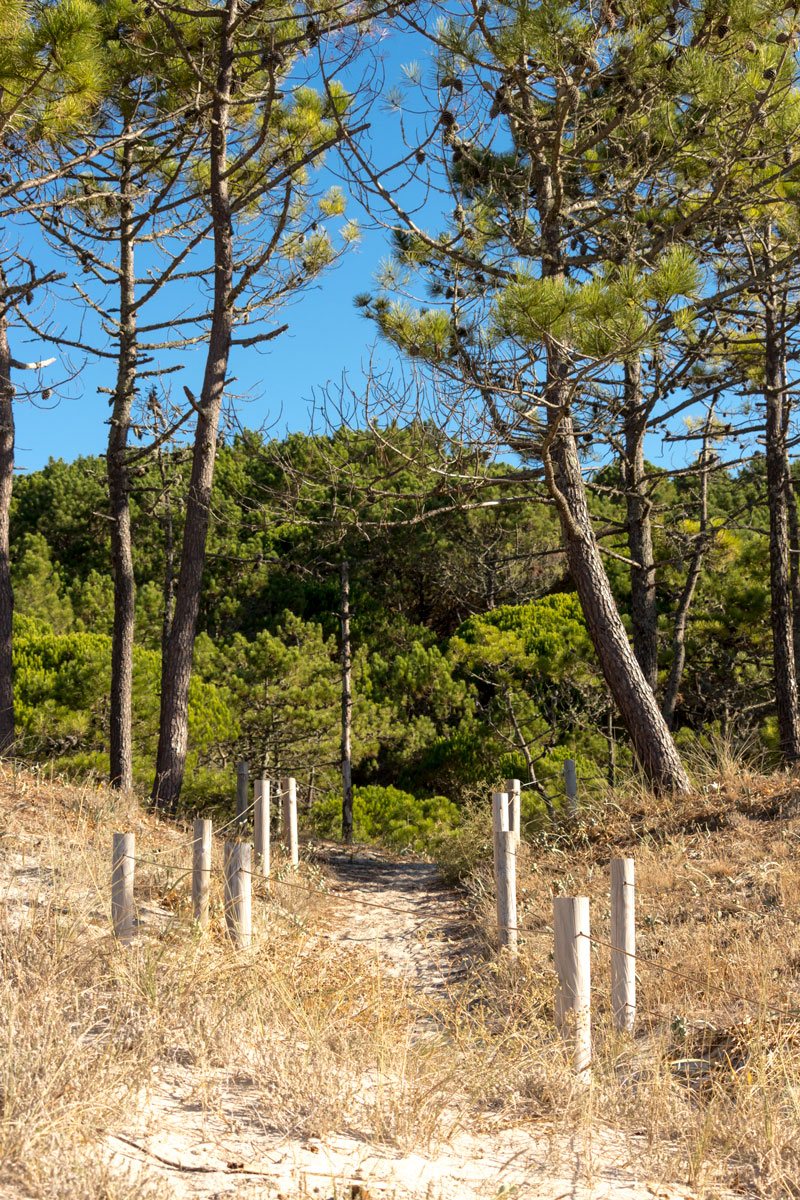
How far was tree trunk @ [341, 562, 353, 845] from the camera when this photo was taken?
15.0m

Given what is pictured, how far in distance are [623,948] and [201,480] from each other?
278 inches

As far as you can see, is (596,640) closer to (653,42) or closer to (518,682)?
(653,42)

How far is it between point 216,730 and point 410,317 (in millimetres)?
8647

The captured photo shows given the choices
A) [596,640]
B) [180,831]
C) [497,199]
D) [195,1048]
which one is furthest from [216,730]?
[195,1048]

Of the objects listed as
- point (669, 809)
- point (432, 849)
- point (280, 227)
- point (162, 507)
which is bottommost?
point (432, 849)

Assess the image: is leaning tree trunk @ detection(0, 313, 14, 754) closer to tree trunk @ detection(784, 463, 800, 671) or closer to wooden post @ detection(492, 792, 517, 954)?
wooden post @ detection(492, 792, 517, 954)

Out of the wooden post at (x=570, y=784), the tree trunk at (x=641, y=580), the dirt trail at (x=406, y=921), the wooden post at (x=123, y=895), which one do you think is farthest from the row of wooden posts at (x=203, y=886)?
the tree trunk at (x=641, y=580)

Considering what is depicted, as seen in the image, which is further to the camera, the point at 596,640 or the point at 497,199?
the point at 497,199

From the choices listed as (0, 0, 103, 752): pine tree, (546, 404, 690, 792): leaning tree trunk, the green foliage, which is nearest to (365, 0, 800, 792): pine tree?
(546, 404, 690, 792): leaning tree trunk

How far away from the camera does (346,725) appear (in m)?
15.8

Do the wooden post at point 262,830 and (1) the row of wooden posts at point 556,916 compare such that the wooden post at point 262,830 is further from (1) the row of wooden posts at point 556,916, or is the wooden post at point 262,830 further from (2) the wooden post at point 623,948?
(2) the wooden post at point 623,948

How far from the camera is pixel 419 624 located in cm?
2089

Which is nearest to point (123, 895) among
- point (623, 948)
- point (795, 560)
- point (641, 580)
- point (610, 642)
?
point (623, 948)

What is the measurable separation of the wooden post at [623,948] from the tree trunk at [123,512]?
22.3 feet
